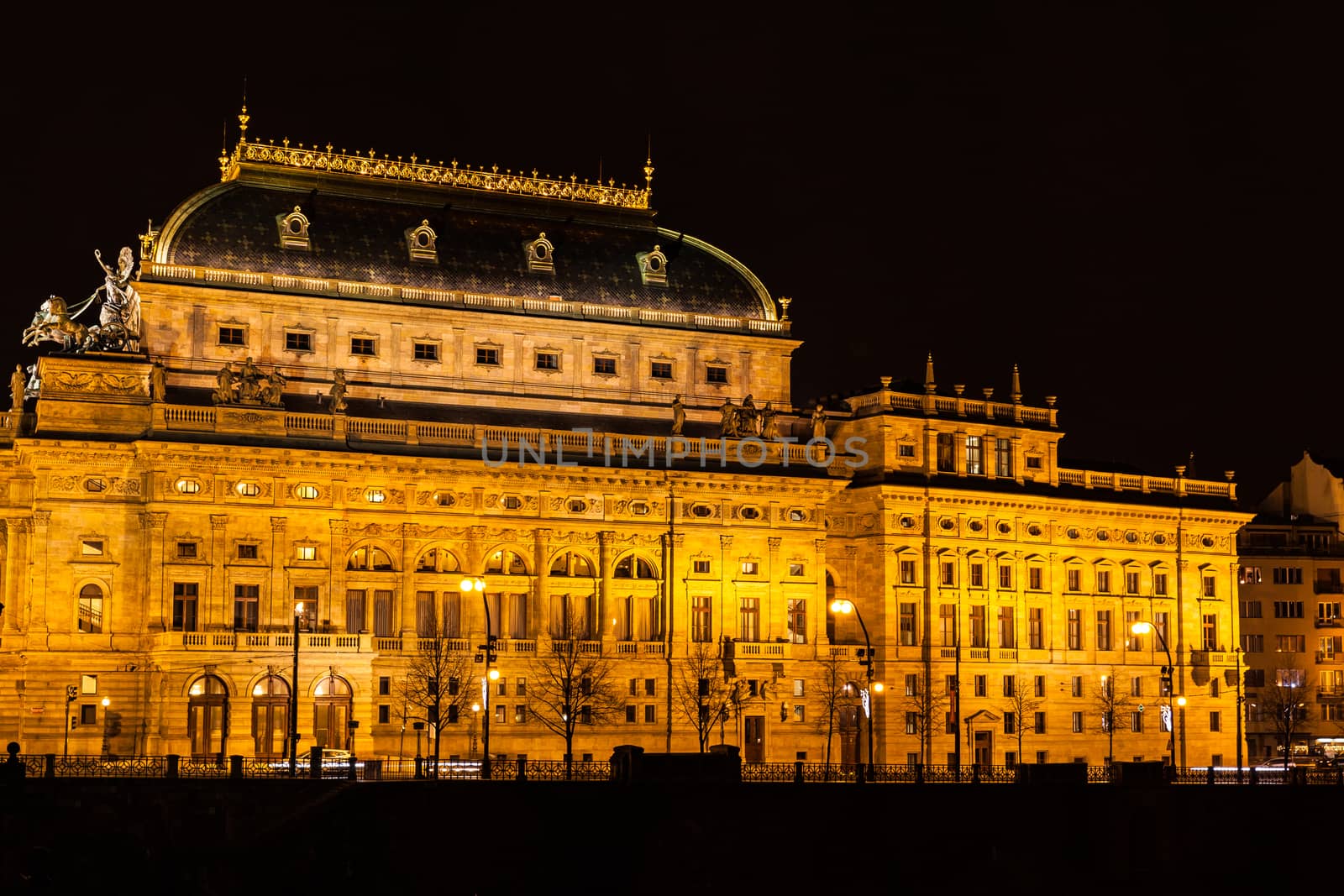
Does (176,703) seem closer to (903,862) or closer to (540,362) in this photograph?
(540,362)

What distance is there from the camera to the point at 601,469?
334ft

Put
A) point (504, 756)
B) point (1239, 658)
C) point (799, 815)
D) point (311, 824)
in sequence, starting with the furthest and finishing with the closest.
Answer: point (1239, 658), point (504, 756), point (799, 815), point (311, 824)

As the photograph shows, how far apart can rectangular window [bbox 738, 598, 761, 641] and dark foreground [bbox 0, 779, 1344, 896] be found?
30371 mm

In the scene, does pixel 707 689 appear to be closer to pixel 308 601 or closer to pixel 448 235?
pixel 308 601

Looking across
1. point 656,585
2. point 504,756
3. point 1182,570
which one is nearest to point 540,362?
point 656,585

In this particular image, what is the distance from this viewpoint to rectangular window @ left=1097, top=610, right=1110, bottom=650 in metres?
116

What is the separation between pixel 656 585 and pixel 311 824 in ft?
122

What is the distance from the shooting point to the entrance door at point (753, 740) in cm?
10394

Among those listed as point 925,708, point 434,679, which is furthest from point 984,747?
point 434,679

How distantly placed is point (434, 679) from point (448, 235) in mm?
25085

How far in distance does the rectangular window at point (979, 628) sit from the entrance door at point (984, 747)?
4.66 m

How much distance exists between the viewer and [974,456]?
113188 millimetres

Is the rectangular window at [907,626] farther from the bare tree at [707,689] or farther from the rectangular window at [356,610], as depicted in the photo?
the rectangular window at [356,610]

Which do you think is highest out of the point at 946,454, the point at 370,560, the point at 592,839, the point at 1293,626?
the point at 946,454
